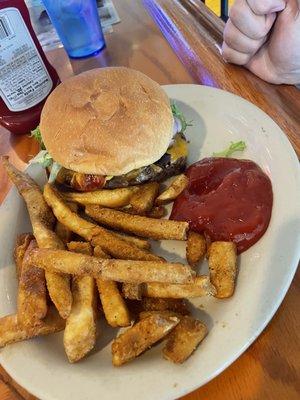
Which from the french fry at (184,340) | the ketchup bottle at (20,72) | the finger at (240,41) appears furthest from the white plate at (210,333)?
the ketchup bottle at (20,72)

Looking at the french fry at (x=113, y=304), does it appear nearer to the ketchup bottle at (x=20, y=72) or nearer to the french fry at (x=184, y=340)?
the french fry at (x=184, y=340)

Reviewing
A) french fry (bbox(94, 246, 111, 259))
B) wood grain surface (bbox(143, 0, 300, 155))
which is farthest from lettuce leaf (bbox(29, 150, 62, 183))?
wood grain surface (bbox(143, 0, 300, 155))

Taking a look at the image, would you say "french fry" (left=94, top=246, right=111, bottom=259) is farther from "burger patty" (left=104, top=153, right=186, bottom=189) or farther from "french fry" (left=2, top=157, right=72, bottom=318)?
"burger patty" (left=104, top=153, right=186, bottom=189)

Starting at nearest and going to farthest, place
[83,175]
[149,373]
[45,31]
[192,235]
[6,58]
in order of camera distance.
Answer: [149,373], [192,235], [83,175], [6,58], [45,31]

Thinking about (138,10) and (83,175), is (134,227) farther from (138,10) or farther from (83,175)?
(138,10)

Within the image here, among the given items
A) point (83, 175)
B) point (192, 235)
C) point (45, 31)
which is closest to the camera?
point (192, 235)

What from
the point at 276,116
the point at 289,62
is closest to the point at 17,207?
the point at 276,116

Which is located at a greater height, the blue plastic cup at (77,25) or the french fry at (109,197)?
the blue plastic cup at (77,25)
